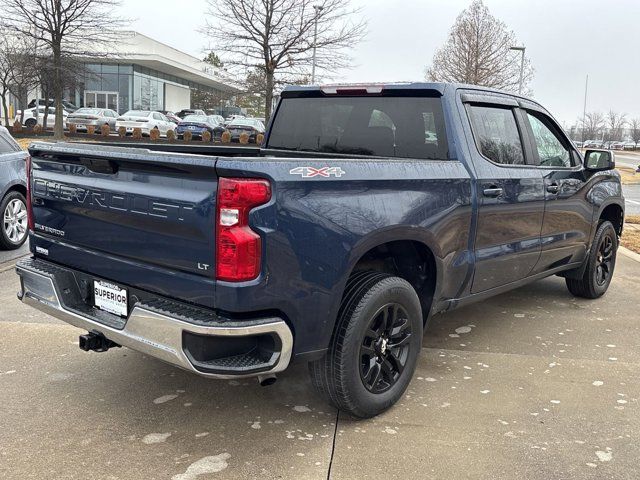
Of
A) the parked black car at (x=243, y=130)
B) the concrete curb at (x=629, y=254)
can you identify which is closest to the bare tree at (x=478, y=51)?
the parked black car at (x=243, y=130)

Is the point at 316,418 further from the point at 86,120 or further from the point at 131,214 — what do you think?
the point at 86,120

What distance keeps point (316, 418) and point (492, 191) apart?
6.10ft

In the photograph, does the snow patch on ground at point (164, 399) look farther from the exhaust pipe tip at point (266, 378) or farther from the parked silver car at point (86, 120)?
the parked silver car at point (86, 120)

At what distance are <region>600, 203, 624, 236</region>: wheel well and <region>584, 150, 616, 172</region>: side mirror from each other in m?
0.71

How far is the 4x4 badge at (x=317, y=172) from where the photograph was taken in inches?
114

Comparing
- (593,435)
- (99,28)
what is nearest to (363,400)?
(593,435)

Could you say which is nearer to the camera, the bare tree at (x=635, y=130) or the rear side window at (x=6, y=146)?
Answer: the rear side window at (x=6, y=146)

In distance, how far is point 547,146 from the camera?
5.18m

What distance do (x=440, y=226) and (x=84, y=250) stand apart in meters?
2.01

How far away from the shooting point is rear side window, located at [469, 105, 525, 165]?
169 inches

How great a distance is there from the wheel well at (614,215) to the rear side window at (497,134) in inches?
76.4

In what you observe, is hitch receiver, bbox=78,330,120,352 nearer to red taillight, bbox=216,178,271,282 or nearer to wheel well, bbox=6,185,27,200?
red taillight, bbox=216,178,271,282

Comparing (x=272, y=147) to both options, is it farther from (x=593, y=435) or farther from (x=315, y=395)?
(x=593, y=435)

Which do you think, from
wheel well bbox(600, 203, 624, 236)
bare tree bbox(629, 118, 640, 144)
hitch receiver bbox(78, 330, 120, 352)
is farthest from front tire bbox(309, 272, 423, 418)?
bare tree bbox(629, 118, 640, 144)
